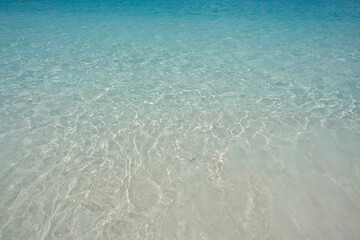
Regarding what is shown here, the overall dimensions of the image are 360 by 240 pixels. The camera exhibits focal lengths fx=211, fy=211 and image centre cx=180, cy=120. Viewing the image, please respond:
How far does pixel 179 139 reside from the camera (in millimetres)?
7555

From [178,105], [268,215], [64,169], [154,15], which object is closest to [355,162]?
[268,215]

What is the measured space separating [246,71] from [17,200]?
1178 centimetres

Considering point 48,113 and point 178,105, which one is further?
point 178,105

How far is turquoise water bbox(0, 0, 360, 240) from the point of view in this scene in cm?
514

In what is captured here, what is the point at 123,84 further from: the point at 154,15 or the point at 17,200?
the point at 154,15

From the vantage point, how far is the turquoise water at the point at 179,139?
5.14 meters

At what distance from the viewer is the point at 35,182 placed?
598cm

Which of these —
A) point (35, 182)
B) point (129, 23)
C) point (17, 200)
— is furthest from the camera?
point (129, 23)

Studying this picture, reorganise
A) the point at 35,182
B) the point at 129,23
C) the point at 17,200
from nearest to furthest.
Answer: the point at 17,200
the point at 35,182
the point at 129,23

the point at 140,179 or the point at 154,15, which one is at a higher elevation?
the point at 154,15

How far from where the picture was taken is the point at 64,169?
6.37 meters

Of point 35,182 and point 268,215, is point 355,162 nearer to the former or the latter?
point 268,215

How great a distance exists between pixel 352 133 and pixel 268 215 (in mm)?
5159

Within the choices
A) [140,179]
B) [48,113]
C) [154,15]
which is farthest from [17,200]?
[154,15]
